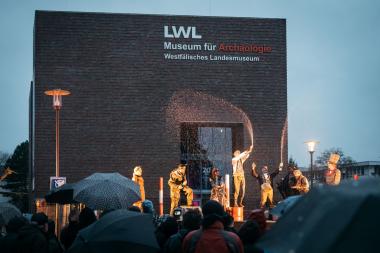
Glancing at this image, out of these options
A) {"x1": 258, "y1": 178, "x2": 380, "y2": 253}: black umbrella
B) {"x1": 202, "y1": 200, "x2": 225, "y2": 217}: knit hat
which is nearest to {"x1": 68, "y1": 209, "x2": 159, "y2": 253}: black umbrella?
{"x1": 202, "y1": 200, "x2": 225, "y2": 217}: knit hat

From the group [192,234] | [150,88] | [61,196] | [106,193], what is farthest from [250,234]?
[150,88]

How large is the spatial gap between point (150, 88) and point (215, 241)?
2993cm

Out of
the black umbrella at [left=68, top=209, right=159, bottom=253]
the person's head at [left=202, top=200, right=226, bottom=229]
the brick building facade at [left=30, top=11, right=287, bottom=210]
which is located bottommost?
the black umbrella at [left=68, top=209, right=159, bottom=253]

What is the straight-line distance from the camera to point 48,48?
34938mm

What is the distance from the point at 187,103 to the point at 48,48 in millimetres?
7445

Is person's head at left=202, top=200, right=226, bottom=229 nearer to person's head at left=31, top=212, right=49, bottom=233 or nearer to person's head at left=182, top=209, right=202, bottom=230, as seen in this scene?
person's head at left=182, top=209, right=202, bottom=230

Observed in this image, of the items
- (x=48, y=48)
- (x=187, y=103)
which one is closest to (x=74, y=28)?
(x=48, y=48)

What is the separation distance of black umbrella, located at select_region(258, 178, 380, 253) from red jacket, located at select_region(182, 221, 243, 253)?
3.48m

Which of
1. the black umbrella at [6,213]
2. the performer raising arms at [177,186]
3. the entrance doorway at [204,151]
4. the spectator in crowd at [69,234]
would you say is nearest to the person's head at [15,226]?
the spectator in crowd at [69,234]

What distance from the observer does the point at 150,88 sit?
3572 centimetres

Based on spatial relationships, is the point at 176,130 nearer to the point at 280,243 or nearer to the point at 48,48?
the point at 48,48

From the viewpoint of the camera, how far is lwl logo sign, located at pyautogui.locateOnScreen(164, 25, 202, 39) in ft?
118

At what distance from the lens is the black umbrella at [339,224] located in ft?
7.54

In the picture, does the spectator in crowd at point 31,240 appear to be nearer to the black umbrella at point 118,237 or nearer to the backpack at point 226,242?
the black umbrella at point 118,237
